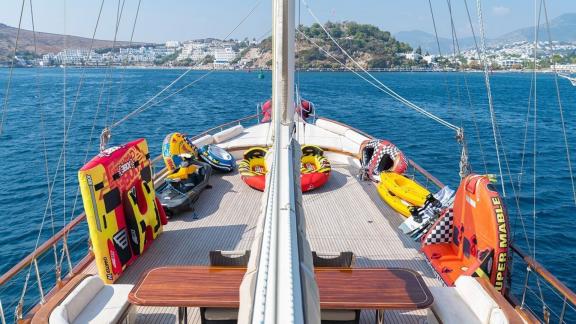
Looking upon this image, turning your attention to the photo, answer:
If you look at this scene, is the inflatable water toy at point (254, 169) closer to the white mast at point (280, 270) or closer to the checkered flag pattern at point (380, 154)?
the checkered flag pattern at point (380, 154)

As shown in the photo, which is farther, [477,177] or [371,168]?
[371,168]

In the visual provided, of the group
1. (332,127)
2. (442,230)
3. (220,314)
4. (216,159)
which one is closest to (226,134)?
(216,159)

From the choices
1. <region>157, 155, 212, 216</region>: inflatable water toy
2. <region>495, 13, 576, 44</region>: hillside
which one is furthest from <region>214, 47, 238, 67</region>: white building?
<region>157, 155, 212, 216</region>: inflatable water toy

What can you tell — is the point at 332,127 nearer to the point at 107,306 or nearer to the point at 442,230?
the point at 442,230

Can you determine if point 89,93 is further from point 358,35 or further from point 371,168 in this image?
point 358,35

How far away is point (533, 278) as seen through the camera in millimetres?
11688

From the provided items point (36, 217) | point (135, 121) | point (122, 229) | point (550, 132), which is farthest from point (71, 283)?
point (550, 132)

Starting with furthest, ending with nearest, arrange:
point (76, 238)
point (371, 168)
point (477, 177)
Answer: point (76, 238) < point (371, 168) < point (477, 177)

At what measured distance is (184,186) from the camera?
933cm

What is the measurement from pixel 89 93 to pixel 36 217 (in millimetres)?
44549

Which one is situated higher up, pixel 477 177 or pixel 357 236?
pixel 477 177

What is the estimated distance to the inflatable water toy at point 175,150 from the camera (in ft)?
34.5

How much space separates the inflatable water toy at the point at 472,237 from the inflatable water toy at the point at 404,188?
1.89m

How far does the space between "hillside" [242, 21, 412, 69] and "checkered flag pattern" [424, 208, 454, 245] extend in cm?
13151
